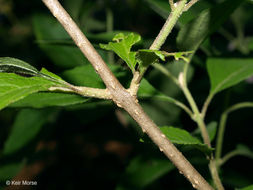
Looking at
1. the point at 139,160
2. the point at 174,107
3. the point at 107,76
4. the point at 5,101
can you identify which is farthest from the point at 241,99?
the point at 5,101

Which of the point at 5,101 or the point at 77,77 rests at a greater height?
the point at 77,77

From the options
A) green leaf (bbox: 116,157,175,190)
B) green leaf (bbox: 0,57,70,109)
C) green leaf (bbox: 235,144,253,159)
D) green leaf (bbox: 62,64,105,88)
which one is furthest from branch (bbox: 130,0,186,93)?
green leaf (bbox: 235,144,253,159)

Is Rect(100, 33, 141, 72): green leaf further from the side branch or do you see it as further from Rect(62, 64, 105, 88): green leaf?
Rect(62, 64, 105, 88): green leaf

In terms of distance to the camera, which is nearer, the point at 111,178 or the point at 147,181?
the point at 147,181

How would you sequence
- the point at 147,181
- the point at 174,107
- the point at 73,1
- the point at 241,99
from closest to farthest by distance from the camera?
1. the point at 147,181
2. the point at 174,107
3. the point at 241,99
4. the point at 73,1

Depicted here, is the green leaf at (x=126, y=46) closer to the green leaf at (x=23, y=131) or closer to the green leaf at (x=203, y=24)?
the green leaf at (x=203, y=24)

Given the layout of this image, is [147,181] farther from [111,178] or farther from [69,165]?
[69,165]

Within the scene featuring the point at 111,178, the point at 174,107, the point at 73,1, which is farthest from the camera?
the point at 111,178
